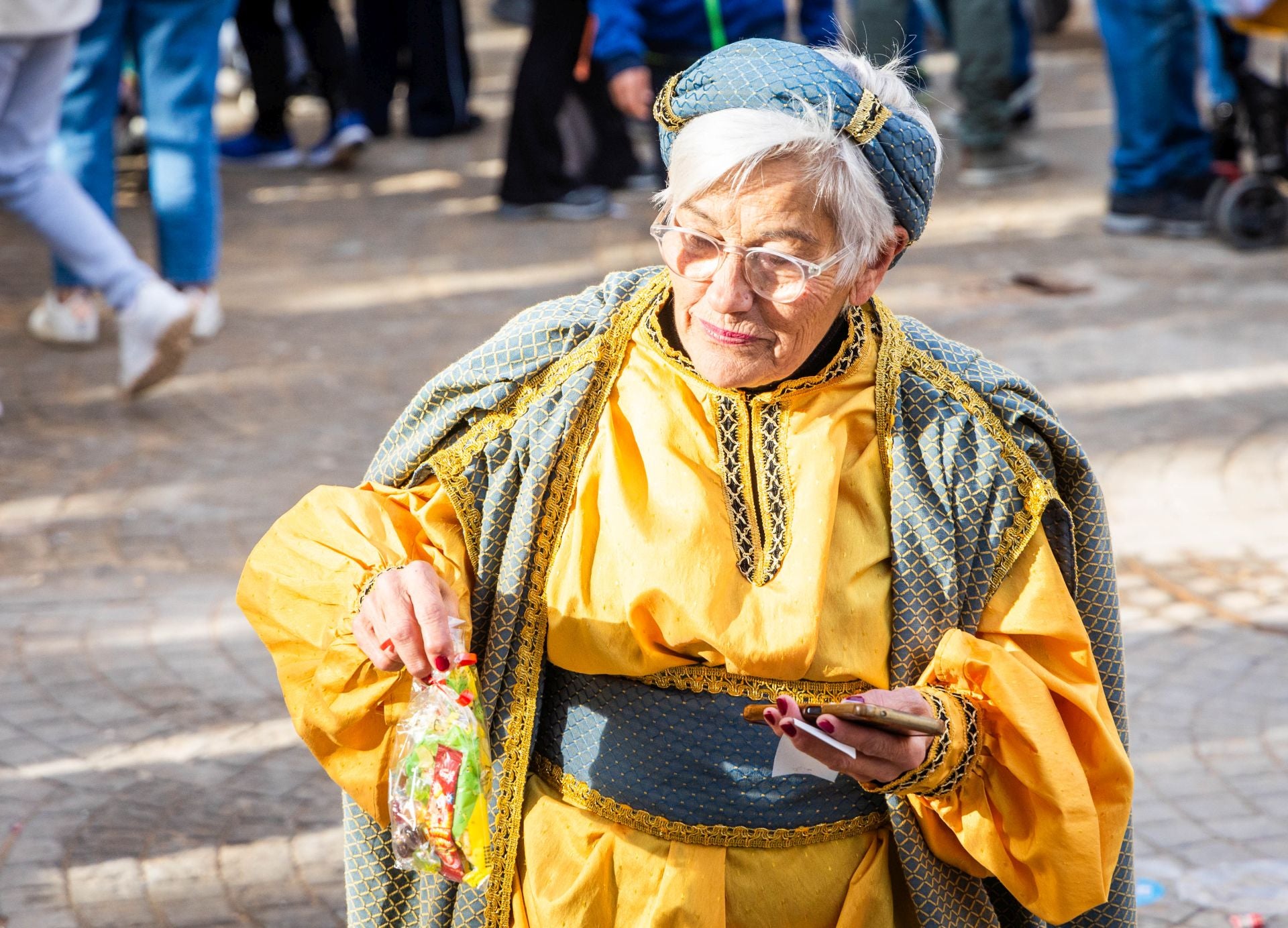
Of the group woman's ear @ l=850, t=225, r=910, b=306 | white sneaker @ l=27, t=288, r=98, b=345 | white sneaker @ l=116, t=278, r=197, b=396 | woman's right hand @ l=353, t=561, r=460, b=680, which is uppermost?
woman's ear @ l=850, t=225, r=910, b=306

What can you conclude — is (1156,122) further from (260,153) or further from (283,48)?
(260,153)

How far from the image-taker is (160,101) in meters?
6.13

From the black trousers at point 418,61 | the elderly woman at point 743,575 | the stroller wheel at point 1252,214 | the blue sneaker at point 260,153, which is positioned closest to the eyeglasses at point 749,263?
the elderly woman at point 743,575

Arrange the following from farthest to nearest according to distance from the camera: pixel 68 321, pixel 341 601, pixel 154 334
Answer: pixel 68 321 → pixel 154 334 → pixel 341 601

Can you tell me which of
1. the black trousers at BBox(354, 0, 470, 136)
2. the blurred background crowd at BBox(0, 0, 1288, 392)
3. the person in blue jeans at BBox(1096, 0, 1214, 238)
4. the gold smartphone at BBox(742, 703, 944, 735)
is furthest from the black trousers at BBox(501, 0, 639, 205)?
the gold smartphone at BBox(742, 703, 944, 735)

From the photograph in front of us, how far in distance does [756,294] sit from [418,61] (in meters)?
8.41

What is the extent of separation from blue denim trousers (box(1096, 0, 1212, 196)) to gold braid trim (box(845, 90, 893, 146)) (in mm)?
5958

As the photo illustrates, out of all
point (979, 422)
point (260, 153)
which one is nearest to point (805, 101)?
point (979, 422)

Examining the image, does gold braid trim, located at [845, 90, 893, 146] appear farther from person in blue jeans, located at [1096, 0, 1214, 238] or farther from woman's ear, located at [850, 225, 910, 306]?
person in blue jeans, located at [1096, 0, 1214, 238]

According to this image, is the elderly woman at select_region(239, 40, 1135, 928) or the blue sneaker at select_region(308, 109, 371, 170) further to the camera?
the blue sneaker at select_region(308, 109, 371, 170)

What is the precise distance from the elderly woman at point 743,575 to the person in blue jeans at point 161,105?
421 cm

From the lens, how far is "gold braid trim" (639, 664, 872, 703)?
2211 mm

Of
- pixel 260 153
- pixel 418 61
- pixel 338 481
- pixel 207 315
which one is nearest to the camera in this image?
pixel 338 481

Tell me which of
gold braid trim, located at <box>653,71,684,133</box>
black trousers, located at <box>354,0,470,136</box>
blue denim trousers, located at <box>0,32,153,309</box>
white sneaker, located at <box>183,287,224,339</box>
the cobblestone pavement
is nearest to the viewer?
gold braid trim, located at <box>653,71,684,133</box>
